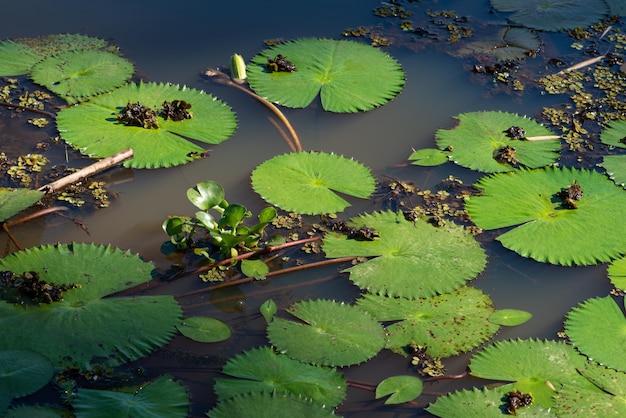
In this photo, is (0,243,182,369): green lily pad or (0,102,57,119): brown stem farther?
(0,102,57,119): brown stem

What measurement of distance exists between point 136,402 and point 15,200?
1.08m

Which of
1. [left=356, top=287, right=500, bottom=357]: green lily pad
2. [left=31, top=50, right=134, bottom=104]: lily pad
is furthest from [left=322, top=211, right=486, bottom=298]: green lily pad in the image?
[left=31, top=50, right=134, bottom=104]: lily pad

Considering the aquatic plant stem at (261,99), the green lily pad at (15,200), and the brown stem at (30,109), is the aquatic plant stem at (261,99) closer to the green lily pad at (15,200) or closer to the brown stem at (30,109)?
the brown stem at (30,109)

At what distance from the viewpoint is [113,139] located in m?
3.18

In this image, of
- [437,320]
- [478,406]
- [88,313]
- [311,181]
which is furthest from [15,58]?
[478,406]

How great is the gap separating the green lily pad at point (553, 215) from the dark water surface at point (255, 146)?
7 centimetres

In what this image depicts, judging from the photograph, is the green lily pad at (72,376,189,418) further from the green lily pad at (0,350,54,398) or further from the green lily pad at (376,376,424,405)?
the green lily pad at (376,376,424,405)

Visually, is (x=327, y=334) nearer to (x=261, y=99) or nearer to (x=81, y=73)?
(x=261, y=99)

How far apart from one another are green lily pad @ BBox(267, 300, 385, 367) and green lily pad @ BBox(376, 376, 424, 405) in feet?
0.32

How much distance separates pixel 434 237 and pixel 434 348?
53cm

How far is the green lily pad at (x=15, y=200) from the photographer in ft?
9.08

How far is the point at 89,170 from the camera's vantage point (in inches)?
119

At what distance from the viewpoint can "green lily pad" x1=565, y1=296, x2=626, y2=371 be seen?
2.41m

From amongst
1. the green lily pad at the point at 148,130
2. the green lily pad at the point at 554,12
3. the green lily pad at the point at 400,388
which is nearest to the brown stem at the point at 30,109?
the green lily pad at the point at 148,130
